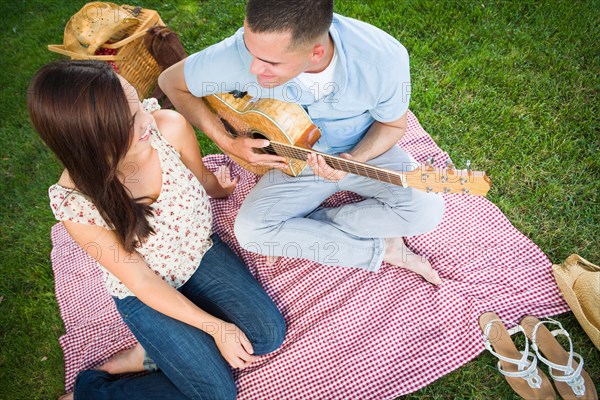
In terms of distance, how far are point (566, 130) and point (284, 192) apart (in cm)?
192

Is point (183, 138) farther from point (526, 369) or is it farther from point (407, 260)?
point (526, 369)

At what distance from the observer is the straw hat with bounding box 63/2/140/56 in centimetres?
330

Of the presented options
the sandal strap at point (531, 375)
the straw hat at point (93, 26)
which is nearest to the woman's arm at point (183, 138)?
the straw hat at point (93, 26)

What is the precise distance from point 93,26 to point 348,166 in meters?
2.32

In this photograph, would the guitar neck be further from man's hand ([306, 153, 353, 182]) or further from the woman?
the woman

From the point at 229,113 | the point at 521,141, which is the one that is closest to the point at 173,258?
the point at 229,113

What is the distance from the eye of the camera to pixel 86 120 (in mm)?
1742

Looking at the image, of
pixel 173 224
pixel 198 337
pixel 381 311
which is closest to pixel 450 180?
pixel 381 311

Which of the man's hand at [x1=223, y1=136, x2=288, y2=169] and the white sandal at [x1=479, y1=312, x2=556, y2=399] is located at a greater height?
the man's hand at [x1=223, y1=136, x2=288, y2=169]

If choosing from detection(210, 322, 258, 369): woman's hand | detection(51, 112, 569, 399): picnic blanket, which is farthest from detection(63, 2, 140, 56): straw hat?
detection(210, 322, 258, 369): woman's hand

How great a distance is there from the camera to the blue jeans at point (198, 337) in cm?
223

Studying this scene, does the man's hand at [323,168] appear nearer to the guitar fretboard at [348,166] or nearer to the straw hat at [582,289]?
the guitar fretboard at [348,166]

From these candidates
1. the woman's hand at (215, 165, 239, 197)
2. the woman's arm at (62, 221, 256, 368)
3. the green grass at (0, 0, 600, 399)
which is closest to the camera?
the woman's arm at (62, 221, 256, 368)

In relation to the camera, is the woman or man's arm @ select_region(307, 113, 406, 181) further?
man's arm @ select_region(307, 113, 406, 181)
